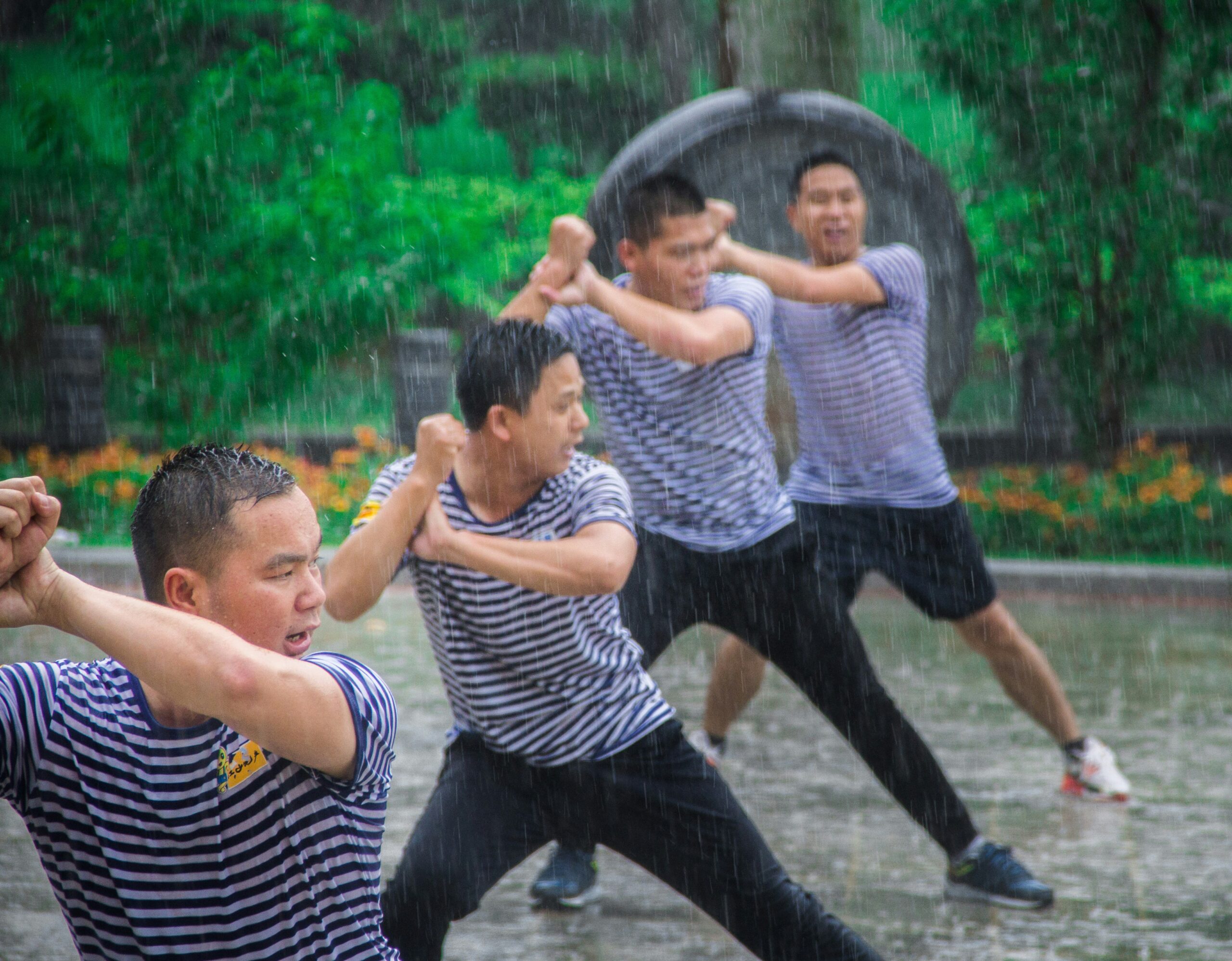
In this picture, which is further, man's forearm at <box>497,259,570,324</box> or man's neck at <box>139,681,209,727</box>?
man's forearm at <box>497,259,570,324</box>

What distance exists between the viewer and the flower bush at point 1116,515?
11227mm

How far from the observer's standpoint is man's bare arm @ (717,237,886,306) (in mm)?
4570

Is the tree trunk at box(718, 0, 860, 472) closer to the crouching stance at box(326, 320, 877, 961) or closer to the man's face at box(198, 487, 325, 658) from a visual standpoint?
the crouching stance at box(326, 320, 877, 961)

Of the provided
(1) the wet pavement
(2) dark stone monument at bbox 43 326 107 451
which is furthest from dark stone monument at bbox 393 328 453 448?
(1) the wet pavement

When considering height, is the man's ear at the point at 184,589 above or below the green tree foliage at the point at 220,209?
below

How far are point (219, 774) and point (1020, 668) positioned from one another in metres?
3.65

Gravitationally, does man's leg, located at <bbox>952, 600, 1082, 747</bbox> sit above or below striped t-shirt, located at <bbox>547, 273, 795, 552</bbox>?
below

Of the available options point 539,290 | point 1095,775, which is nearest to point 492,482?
point 539,290

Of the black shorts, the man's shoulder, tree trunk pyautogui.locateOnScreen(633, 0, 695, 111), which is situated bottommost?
the black shorts

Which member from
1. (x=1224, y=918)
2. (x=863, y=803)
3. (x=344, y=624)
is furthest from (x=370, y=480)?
(x=1224, y=918)

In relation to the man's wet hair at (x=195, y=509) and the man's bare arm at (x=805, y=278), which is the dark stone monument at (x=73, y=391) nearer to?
the man's bare arm at (x=805, y=278)

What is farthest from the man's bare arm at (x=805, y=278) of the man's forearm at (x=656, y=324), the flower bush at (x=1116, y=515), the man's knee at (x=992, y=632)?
the flower bush at (x=1116, y=515)

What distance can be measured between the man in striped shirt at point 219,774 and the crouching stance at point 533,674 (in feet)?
2.83

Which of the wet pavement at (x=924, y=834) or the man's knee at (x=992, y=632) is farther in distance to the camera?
the man's knee at (x=992, y=632)
